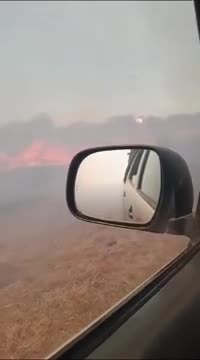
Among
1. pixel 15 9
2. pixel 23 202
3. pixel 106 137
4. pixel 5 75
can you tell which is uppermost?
pixel 15 9

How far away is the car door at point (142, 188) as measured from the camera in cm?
106

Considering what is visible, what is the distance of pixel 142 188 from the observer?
1.20 meters

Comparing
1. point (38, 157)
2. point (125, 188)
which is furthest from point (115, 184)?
point (38, 157)

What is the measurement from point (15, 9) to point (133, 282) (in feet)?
2.05

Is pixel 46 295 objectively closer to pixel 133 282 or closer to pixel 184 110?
pixel 133 282

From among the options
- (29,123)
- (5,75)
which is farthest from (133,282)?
(5,75)

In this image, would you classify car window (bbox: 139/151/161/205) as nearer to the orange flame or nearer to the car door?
the car door

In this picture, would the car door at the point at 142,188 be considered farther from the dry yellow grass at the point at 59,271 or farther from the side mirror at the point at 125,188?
the dry yellow grass at the point at 59,271

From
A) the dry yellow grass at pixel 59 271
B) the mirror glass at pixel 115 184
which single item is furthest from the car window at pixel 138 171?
the dry yellow grass at pixel 59 271

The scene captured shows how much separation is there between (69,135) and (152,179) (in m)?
0.22

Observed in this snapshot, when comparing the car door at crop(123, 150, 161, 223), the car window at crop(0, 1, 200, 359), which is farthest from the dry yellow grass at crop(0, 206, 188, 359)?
the car door at crop(123, 150, 161, 223)

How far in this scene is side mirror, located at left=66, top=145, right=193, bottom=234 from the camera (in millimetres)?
1005

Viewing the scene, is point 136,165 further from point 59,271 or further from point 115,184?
point 59,271

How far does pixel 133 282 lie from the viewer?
3.50ft
